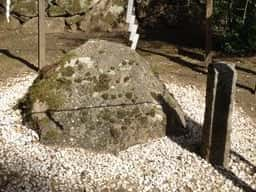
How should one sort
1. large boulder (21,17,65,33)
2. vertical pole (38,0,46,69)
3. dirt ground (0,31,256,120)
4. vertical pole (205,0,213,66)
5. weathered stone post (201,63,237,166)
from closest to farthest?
1. weathered stone post (201,63,237,166)
2. vertical pole (38,0,46,69)
3. dirt ground (0,31,256,120)
4. vertical pole (205,0,213,66)
5. large boulder (21,17,65,33)

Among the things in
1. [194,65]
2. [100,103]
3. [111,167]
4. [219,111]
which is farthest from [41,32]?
[219,111]

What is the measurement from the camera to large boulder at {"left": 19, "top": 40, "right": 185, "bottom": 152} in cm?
550

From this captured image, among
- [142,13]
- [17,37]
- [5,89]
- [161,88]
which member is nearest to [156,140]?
[161,88]

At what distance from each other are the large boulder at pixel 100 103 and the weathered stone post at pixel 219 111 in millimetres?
756

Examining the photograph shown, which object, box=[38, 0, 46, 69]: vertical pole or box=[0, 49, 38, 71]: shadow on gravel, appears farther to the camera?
box=[0, 49, 38, 71]: shadow on gravel

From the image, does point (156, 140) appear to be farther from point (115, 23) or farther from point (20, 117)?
point (115, 23)

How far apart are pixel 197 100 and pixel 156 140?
1.45 m

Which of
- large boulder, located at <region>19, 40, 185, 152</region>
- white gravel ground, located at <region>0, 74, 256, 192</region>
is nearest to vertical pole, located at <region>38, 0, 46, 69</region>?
large boulder, located at <region>19, 40, 185, 152</region>

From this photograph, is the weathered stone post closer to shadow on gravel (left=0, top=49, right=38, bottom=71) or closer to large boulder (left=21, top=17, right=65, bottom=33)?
shadow on gravel (left=0, top=49, right=38, bottom=71)

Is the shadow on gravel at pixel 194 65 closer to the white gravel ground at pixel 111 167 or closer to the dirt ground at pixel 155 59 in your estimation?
the dirt ground at pixel 155 59

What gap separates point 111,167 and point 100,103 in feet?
2.86

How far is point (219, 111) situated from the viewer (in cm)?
511

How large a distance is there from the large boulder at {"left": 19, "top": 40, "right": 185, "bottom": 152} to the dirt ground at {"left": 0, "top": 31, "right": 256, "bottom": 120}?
1.55 metres

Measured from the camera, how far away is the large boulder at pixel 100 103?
5.50m
